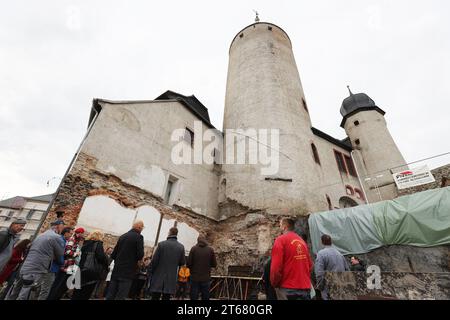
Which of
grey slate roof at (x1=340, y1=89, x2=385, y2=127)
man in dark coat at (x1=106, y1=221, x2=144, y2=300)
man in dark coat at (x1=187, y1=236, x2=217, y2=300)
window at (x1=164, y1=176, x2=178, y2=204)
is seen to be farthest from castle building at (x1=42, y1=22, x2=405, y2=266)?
man in dark coat at (x1=187, y1=236, x2=217, y2=300)

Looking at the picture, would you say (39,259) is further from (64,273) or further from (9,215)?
(9,215)

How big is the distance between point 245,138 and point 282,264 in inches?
Result: 409

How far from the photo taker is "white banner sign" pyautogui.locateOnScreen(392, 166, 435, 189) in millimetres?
10844

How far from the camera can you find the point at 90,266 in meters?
3.92

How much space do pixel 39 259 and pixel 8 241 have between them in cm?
115

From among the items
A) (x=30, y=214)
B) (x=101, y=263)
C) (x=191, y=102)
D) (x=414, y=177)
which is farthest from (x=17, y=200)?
(x=414, y=177)

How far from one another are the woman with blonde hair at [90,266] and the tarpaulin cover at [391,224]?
7816mm

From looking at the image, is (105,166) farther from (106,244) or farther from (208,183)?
(208,183)

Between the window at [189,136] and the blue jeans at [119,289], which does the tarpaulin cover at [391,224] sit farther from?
the blue jeans at [119,289]

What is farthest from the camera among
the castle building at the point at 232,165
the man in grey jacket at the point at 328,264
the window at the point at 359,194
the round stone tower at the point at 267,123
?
the window at the point at 359,194

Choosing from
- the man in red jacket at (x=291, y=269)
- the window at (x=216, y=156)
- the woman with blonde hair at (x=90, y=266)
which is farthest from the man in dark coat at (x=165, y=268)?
the window at (x=216, y=156)

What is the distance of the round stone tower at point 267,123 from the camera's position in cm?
1079

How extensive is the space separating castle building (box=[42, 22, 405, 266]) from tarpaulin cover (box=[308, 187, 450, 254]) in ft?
5.15
